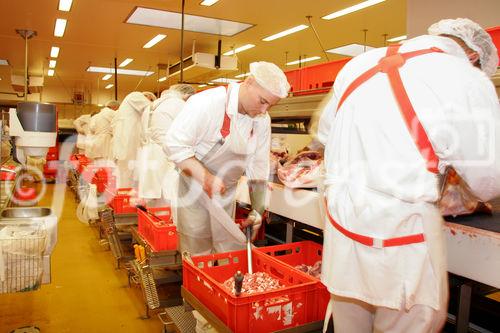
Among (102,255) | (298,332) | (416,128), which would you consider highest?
(416,128)

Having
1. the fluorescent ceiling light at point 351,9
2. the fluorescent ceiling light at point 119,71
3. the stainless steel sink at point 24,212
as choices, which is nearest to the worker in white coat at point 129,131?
the stainless steel sink at point 24,212

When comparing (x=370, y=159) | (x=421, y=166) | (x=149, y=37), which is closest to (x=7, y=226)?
(x=370, y=159)

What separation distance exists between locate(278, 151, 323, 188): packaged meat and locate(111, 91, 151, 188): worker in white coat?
2792mm

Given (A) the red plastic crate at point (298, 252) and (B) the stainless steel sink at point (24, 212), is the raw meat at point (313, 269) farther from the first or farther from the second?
(B) the stainless steel sink at point (24, 212)

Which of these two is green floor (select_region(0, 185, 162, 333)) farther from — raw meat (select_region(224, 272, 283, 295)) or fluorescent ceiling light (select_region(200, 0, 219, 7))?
fluorescent ceiling light (select_region(200, 0, 219, 7))

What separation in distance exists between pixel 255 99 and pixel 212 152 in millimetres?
412

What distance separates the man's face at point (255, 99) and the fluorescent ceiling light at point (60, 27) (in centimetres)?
618

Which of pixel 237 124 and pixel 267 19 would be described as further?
pixel 267 19

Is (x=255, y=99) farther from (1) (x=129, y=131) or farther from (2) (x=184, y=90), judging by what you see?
(1) (x=129, y=131)

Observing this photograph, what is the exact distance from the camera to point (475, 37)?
53.6 inches

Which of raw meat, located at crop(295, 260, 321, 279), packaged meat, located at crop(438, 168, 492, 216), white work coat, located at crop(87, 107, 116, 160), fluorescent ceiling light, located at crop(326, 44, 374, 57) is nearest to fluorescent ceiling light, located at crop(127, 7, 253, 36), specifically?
white work coat, located at crop(87, 107, 116, 160)

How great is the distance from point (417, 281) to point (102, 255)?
4.32 m

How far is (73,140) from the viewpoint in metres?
14.2

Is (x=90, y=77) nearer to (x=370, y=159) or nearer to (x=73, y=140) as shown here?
(x=73, y=140)
